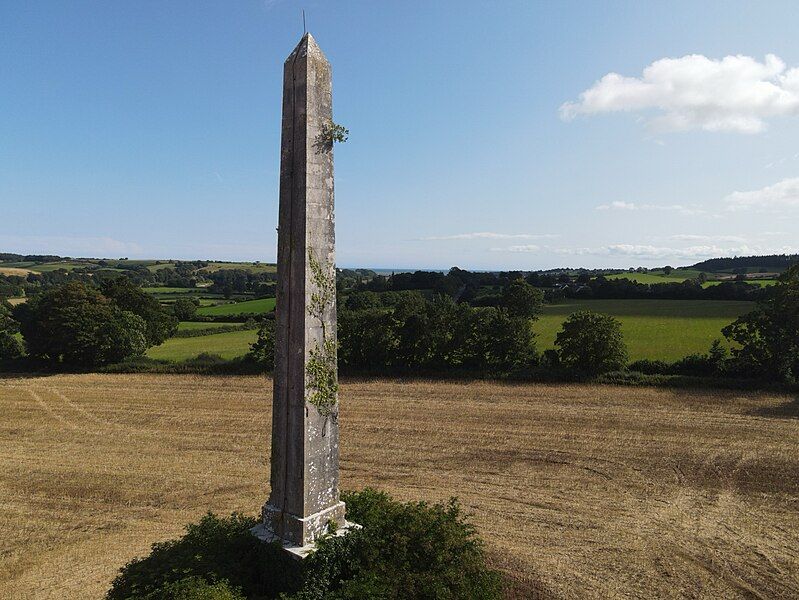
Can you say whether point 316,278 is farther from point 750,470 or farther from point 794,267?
point 794,267

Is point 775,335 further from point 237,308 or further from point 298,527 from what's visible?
point 237,308

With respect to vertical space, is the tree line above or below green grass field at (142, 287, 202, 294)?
below

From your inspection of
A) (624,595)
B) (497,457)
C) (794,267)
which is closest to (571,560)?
(624,595)

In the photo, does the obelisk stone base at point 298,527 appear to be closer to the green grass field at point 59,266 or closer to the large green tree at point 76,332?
the large green tree at point 76,332

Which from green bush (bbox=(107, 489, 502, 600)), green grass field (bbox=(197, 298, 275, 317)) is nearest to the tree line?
green grass field (bbox=(197, 298, 275, 317))

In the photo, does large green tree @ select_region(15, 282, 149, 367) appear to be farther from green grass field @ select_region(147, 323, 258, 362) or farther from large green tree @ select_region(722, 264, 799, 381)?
large green tree @ select_region(722, 264, 799, 381)
